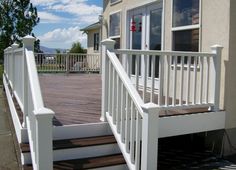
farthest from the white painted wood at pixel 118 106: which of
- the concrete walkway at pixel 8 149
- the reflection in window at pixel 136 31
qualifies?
the reflection in window at pixel 136 31

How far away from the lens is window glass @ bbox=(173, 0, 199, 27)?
6.10 metres

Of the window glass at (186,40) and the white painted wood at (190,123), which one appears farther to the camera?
the window glass at (186,40)

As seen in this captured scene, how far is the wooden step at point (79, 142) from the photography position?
3889mm

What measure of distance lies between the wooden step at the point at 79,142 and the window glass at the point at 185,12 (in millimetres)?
3111

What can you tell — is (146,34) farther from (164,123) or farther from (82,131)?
(82,131)

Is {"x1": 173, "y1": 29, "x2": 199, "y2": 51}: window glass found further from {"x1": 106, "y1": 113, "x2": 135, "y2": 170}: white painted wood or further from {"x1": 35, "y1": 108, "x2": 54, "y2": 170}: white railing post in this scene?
{"x1": 35, "y1": 108, "x2": 54, "y2": 170}: white railing post

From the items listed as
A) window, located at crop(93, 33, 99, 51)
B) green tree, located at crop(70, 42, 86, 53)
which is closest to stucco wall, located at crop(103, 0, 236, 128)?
window, located at crop(93, 33, 99, 51)

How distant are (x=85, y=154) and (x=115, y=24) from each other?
690cm

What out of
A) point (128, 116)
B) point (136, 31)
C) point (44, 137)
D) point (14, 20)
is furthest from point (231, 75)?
point (14, 20)

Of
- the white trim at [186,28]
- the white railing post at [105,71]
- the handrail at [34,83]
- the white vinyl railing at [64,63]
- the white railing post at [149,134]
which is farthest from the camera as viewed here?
the white vinyl railing at [64,63]

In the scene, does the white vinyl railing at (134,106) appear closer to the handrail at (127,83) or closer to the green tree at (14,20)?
the handrail at (127,83)

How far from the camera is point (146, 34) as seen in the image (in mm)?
8086

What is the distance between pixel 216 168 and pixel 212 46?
197 centimetres

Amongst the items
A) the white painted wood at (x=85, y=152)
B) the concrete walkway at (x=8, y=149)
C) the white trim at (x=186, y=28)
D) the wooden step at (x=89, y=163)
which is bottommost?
the concrete walkway at (x=8, y=149)
